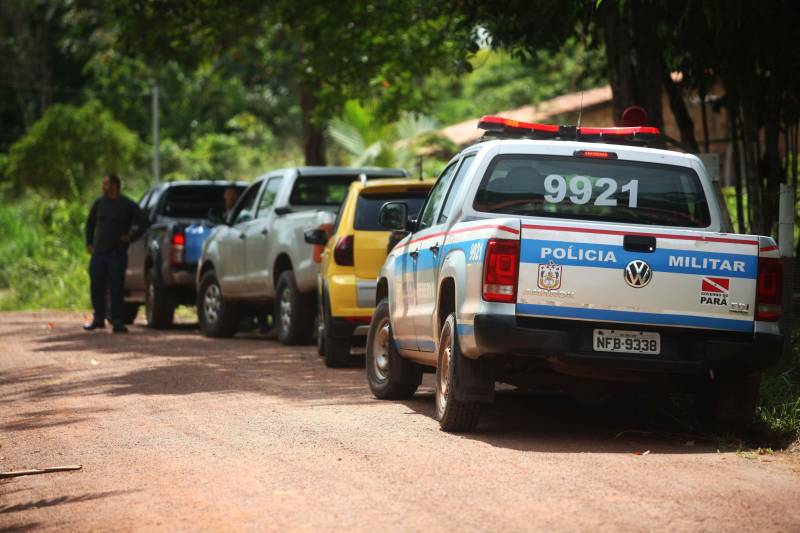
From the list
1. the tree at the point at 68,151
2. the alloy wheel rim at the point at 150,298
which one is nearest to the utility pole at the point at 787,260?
the alloy wheel rim at the point at 150,298

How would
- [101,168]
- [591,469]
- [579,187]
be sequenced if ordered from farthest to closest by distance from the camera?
[101,168], [579,187], [591,469]

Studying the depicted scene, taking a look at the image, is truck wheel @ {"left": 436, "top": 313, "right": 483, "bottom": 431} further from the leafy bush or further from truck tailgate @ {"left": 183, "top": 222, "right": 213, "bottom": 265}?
the leafy bush

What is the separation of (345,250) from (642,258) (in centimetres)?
586

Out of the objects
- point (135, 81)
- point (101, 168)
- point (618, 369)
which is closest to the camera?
point (618, 369)

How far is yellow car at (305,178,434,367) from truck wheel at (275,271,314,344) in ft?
6.22

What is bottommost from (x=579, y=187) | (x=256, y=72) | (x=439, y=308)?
(x=439, y=308)

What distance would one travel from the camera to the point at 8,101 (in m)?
55.1

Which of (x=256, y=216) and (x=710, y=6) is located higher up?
(x=710, y=6)

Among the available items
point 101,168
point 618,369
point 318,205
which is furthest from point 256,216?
point 101,168

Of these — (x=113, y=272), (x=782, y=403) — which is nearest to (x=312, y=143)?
(x=113, y=272)

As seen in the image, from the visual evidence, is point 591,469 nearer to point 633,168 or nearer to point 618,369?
point 618,369

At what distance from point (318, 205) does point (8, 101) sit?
41.0 metres

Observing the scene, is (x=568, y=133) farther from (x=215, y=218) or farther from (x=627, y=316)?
(x=215, y=218)

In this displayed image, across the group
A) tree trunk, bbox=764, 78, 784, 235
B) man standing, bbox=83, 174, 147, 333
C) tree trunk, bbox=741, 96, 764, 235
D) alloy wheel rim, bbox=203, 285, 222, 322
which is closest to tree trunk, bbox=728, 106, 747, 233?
tree trunk, bbox=741, 96, 764, 235
